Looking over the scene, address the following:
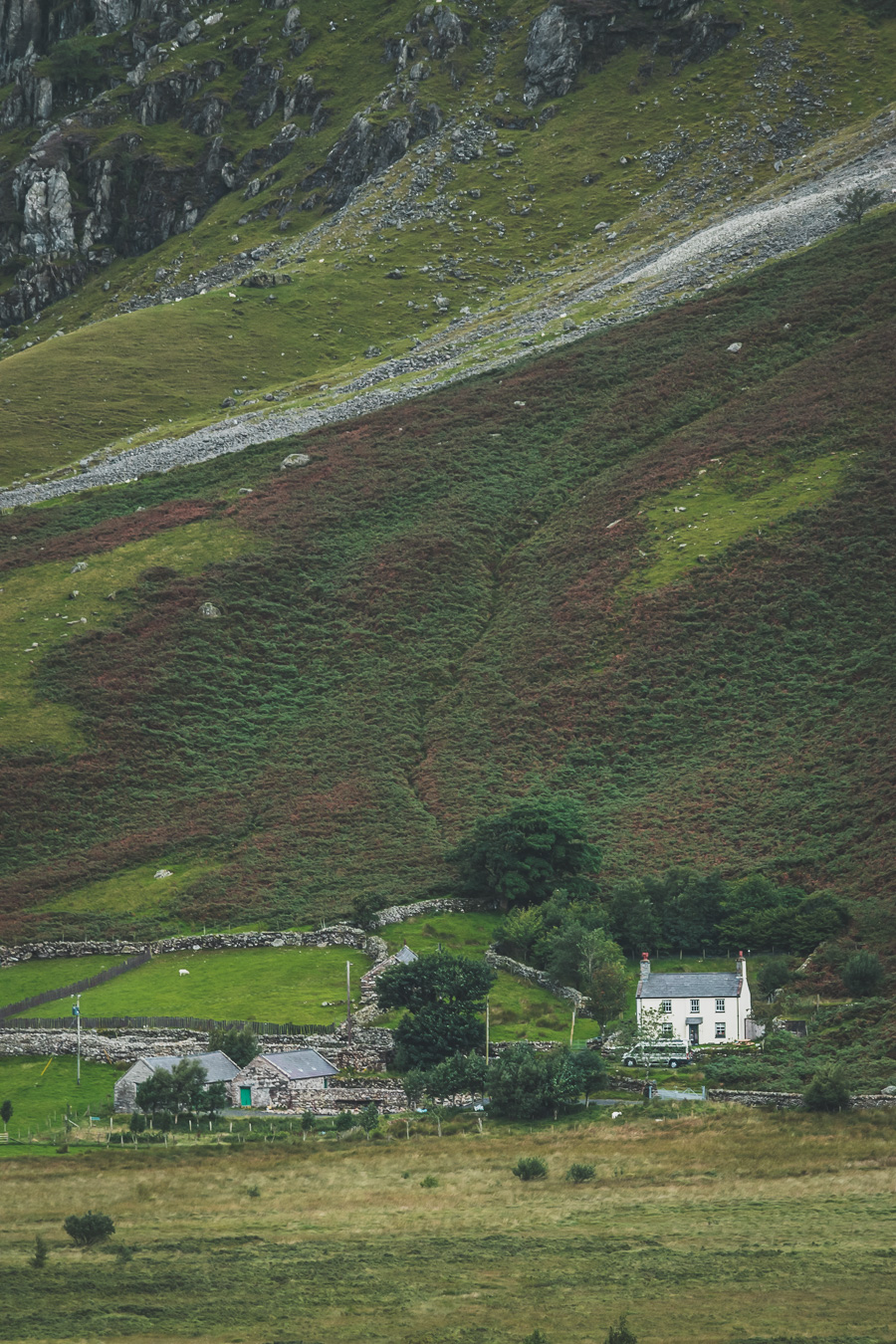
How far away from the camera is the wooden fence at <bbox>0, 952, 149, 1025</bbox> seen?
70.7 metres

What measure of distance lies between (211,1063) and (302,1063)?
11.1ft

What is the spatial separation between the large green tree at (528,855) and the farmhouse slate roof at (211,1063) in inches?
900

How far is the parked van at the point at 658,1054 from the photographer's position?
6047 centimetres

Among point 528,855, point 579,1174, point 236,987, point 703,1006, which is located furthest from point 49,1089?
point 528,855

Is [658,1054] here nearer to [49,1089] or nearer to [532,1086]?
[532,1086]

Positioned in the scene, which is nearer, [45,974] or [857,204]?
[45,974]

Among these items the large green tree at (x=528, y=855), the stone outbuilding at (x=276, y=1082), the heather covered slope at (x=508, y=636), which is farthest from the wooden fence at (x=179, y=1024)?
the large green tree at (x=528, y=855)

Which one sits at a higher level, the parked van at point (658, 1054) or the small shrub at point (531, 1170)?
the parked van at point (658, 1054)

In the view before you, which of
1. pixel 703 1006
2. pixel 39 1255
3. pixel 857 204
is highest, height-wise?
pixel 857 204

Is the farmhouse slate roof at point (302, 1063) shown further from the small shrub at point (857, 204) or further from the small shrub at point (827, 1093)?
the small shrub at point (857, 204)

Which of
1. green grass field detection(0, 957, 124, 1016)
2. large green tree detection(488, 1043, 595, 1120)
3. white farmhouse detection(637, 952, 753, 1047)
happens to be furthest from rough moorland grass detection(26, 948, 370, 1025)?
white farmhouse detection(637, 952, 753, 1047)

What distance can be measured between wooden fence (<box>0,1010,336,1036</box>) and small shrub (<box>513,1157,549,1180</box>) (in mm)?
18537

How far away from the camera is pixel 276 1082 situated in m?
59.0

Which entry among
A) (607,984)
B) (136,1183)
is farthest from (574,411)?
(136,1183)
